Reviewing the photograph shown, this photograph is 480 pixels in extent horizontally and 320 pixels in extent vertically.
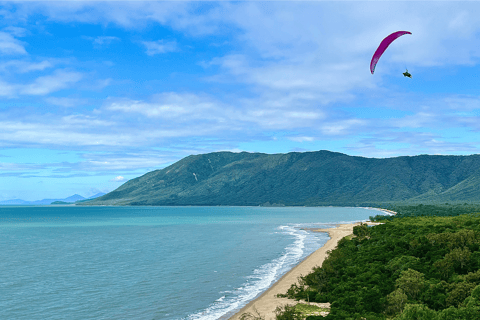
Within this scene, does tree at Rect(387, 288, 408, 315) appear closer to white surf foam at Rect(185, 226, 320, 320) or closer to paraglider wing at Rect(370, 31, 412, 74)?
white surf foam at Rect(185, 226, 320, 320)

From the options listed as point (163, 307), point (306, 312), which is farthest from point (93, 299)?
point (306, 312)

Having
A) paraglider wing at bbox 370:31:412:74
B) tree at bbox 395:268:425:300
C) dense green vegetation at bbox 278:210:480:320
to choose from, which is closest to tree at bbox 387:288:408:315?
dense green vegetation at bbox 278:210:480:320

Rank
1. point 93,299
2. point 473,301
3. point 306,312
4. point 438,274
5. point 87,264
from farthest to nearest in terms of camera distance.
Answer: point 87,264, point 93,299, point 438,274, point 306,312, point 473,301

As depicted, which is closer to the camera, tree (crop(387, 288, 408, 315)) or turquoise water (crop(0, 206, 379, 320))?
tree (crop(387, 288, 408, 315))

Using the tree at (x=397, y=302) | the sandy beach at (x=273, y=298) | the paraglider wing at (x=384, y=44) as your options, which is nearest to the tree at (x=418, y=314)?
the tree at (x=397, y=302)

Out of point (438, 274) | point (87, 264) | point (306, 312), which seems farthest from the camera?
point (87, 264)

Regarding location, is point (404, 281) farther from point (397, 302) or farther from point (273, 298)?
point (273, 298)

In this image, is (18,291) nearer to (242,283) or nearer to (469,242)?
(242,283)

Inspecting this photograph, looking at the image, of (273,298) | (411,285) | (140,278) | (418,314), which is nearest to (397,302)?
(411,285)
